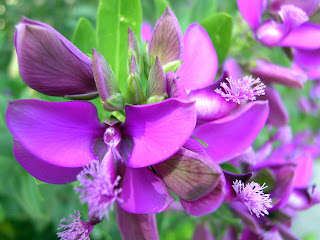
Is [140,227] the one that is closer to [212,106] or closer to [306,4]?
[212,106]

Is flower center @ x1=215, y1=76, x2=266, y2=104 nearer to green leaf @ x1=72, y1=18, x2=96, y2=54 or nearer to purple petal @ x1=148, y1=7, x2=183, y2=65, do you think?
purple petal @ x1=148, y1=7, x2=183, y2=65

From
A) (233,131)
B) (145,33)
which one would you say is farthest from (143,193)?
(145,33)

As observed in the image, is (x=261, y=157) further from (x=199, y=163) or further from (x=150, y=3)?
(x=150, y=3)

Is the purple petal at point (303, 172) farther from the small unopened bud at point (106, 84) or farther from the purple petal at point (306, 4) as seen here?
the small unopened bud at point (106, 84)

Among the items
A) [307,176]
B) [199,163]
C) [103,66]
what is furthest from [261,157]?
[103,66]

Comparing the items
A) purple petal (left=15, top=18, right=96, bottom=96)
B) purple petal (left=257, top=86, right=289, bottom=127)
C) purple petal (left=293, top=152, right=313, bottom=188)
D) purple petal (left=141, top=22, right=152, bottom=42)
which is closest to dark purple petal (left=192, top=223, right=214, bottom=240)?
purple petal (left=293, top=152, right=313, bottom=188)

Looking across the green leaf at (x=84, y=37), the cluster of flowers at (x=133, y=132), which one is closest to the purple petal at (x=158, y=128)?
the cluster of flowers at (x=133, y=132)
